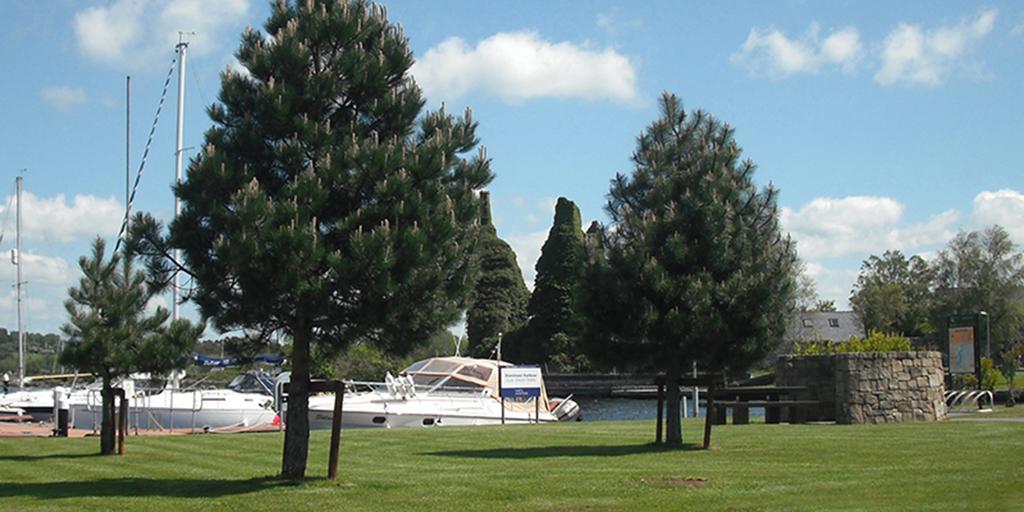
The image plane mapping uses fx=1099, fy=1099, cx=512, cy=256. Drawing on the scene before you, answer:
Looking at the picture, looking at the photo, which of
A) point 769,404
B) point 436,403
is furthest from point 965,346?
point 436,403

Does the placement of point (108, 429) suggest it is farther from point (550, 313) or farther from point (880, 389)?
point (550, 313)

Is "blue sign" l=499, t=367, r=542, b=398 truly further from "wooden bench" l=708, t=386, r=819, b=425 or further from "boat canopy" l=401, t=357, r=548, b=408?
"boat canopy" l=401, t=357, r=548, b=408

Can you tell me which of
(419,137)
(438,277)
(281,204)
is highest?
(419,137)

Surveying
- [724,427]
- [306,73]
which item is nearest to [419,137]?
[306,73]

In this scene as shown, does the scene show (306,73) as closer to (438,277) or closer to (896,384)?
(438,277)

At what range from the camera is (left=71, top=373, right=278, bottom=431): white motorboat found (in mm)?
32938

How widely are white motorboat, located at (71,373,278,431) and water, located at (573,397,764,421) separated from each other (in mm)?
19767

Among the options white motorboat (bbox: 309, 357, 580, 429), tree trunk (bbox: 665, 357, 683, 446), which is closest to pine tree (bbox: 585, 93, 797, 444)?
tree trunk (bbox: 665, 357, 683, 446)

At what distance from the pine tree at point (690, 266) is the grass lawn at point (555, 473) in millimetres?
1752

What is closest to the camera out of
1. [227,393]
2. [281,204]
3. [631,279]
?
[281,204]

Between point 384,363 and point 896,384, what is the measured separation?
38577mm

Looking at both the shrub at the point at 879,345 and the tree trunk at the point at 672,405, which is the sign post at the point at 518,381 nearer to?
the shrub at the point at 879,345

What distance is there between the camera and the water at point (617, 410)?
53166 millimetres

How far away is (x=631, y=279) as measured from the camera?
734 inches
